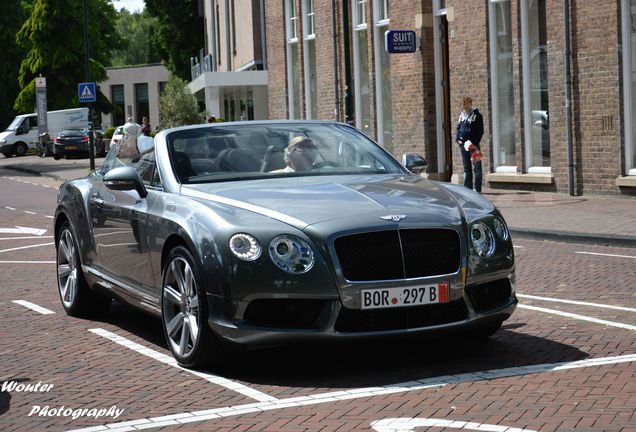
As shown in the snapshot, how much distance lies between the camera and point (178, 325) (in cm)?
741

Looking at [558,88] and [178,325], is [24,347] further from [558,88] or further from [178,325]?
[558,88]

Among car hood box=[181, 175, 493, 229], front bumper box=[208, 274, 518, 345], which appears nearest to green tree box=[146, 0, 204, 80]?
car hood box=[181, 175, 493, 229]

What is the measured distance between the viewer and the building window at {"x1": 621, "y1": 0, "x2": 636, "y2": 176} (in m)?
19.6

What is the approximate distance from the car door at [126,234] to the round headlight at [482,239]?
2.13 m

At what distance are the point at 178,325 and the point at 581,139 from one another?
48.1ft

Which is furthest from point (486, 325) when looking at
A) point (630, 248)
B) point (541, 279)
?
point (630, 248)

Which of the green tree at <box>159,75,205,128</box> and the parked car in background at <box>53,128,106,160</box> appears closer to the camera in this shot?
the green tree at <box>159,75,205,128</box>

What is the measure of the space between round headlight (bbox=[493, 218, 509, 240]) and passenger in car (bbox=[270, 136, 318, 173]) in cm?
143

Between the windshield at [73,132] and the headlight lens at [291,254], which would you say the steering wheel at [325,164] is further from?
the windshield at [73,132]

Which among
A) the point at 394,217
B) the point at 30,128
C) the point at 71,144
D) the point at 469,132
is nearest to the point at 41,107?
the point at 71,144

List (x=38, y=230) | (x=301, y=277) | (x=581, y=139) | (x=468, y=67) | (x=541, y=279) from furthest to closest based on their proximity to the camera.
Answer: (x=468, y=67) < (x=581, y=139) < (x=38, y=230) < (x=541, y=279) < (x=301, y=277)

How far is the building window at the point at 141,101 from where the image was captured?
107 meters

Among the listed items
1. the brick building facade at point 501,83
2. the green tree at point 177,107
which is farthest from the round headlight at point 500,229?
the green tree at point 177,107

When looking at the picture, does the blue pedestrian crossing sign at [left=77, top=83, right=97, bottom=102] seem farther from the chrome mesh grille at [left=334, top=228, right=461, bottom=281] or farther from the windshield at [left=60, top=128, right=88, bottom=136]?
the chrome mesh grille at [left=334, top=228, right=461, bottom=281]
